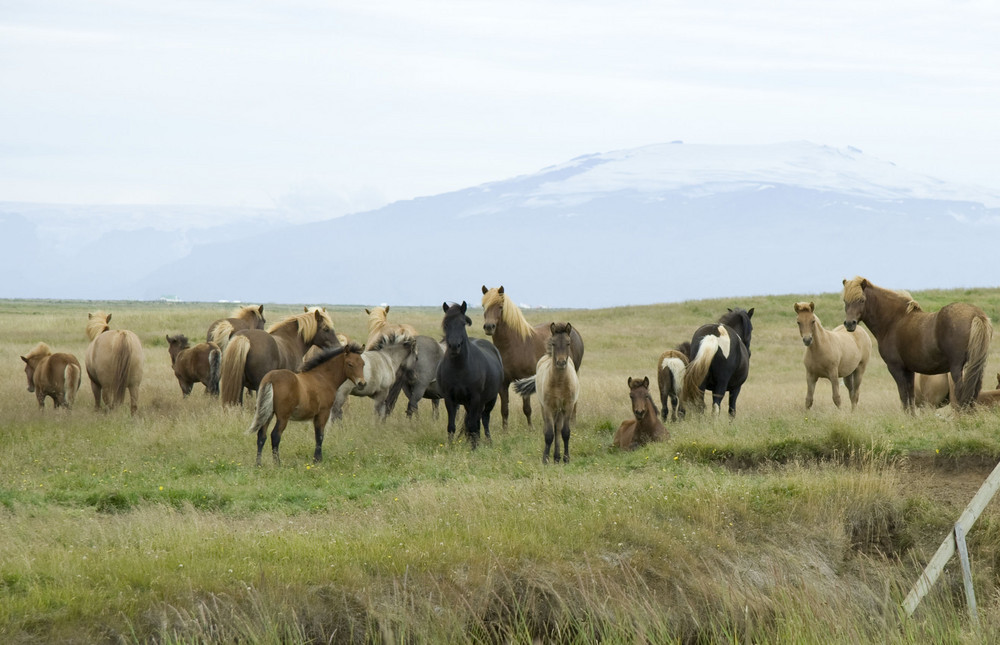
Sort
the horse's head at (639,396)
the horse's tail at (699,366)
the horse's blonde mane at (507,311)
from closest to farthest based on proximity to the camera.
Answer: the horse's head at (639,396) → the horse's tail at (699,366) → the horse's blonde mane at (507,311)

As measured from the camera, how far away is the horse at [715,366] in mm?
15156

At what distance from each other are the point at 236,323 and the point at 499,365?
6.64m

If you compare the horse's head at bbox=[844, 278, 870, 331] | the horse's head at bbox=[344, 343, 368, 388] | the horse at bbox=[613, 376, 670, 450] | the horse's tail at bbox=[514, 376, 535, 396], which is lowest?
the horse at bbox=[613, 376, 670, 450]

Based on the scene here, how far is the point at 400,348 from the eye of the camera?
16.3m

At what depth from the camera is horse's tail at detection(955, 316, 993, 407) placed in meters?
13.4

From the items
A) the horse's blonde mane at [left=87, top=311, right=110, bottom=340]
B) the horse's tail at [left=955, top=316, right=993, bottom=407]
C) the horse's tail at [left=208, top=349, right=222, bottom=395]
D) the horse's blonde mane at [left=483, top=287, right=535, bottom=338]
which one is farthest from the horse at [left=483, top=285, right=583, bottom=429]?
the horse's blonde mane at [left=87, top=311, right=110, bottom=340]

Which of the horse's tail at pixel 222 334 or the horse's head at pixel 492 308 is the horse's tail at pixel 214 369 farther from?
the horse's head at pixel 492 308

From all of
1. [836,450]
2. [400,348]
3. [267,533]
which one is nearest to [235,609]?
[267,533]

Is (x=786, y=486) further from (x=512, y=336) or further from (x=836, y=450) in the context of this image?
(x=512, y=336)

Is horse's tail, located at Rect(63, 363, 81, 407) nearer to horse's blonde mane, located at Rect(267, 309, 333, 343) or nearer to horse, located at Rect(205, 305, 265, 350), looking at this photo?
horse, located at Rect(205, 305, 265, 350)

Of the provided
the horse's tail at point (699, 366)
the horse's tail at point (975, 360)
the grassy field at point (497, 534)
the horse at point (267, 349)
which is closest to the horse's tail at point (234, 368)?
the horse at point (267, 349)

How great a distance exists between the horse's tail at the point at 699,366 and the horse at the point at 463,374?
121 inches

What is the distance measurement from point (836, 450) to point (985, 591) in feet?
10.6

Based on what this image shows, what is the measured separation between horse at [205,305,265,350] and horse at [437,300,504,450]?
5.55 metres
